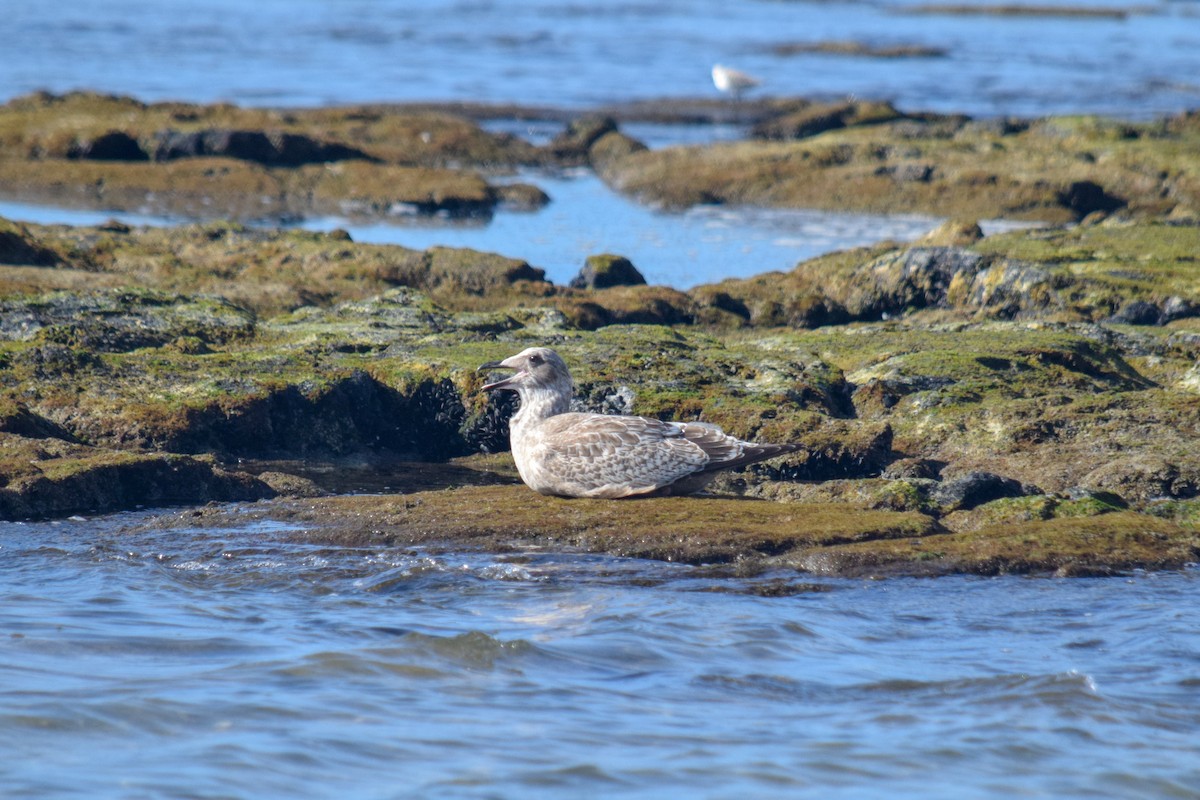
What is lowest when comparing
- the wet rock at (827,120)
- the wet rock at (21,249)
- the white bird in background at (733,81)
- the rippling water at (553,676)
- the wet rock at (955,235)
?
the rippling water at (553,676)

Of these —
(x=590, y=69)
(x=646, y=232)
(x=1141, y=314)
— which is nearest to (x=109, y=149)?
(x=646, y=232)

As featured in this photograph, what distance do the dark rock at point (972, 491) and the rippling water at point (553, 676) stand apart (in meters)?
0.89

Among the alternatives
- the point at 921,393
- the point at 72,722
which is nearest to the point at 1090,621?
the point at 921,393

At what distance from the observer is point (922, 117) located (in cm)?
3322

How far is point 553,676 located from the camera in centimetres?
671

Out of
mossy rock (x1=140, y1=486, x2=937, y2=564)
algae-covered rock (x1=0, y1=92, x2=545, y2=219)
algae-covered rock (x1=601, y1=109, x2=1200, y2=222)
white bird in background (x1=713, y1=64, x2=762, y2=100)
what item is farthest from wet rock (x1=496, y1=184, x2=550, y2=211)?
white bird in background (x1=713, y1=64, x2=762, y2=100)

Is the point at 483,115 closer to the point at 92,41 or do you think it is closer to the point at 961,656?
the point at 92,41

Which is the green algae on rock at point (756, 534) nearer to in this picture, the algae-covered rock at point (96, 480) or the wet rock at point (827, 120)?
the algae-covered rock at point (96, 480)

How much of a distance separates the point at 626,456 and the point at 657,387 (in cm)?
181

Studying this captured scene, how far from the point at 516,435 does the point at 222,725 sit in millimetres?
3533

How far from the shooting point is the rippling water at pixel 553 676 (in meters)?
5.74

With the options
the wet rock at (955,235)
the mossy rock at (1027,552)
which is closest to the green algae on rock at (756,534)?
the mossy rock at (1027,552)

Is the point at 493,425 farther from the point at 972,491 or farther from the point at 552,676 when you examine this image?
the point at 552,676

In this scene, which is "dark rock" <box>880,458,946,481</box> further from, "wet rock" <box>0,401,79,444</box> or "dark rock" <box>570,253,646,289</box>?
"dark rock" <box>570,253,646,289</box>
